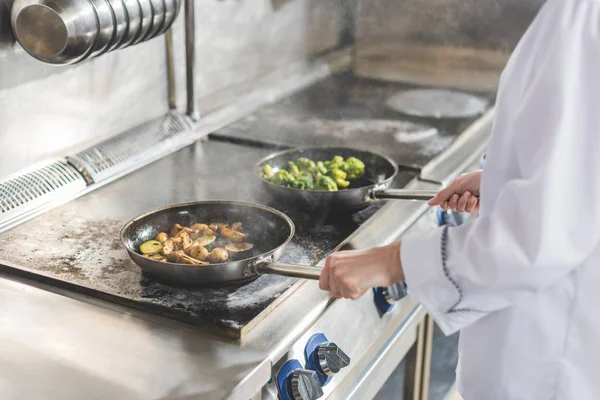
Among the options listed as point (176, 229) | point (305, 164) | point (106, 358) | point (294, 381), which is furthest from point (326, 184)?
point (106, 358)

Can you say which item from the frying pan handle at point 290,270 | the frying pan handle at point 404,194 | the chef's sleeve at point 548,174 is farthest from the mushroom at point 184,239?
the chef's sleeve at point 548,174

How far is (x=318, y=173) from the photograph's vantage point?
1.68 metres

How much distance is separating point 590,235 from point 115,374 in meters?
0.62

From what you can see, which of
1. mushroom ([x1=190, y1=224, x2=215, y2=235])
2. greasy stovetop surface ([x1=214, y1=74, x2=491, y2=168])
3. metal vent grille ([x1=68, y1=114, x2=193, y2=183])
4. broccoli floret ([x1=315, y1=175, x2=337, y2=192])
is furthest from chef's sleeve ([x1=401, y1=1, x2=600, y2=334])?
metal vent grille ([x1=68, y1=114, x2=193, y2=183])

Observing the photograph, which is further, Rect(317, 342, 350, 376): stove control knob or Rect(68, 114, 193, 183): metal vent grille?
Rect(68, 114, 193, 183): metal vent grille

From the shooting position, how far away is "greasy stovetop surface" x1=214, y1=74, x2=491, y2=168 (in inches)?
78.3

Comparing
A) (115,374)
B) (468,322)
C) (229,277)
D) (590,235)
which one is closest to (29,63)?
(229,277)

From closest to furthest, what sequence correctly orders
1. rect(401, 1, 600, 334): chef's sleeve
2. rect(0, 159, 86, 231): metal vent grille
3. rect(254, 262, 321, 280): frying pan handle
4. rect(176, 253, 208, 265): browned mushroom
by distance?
rect(401, 1, 600, 334): chef's sleeve < rect(254, 262, 321, 280): frying pan handle < rect(176, 253, 208, 265): browned mushroom < rect(0, 159, 86, 231): metal vent grille

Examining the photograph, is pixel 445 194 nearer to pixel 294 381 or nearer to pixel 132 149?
pixel 294 381

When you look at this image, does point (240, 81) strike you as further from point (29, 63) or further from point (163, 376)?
point (163, 376)

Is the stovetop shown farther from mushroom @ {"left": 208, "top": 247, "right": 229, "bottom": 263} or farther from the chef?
the chef

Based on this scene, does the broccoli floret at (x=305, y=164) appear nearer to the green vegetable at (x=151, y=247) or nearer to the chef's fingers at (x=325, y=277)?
the green vegetable at (x=151, y=247)

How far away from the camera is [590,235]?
0.88 m

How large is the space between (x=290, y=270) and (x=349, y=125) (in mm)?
1081
